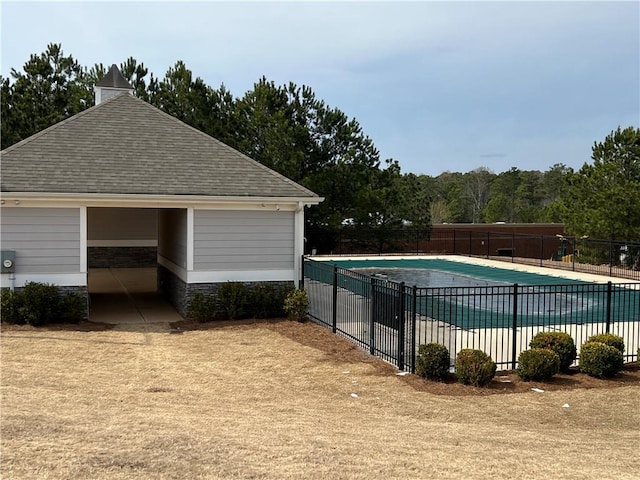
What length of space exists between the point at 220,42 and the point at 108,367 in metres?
9.04

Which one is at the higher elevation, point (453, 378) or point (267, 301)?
point (267, 301)

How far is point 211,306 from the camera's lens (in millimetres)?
13523

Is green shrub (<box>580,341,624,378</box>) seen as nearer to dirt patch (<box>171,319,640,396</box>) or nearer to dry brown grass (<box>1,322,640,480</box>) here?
dirt patch (<box>171,319,640,396</box>)

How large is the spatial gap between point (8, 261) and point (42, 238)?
2.61 feet

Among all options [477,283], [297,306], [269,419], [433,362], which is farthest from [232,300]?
[477,283]

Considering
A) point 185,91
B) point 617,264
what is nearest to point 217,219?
point 185,91

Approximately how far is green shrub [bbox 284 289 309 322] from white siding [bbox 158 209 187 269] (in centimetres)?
255

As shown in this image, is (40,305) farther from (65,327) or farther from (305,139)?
(305,139)

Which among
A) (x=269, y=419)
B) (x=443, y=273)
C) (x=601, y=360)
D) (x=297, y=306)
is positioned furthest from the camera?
(x=443, y=273)

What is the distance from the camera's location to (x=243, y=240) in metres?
14.2

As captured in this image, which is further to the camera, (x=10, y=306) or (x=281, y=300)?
(x=281, y=300)

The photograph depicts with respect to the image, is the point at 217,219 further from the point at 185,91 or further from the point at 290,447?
the point at 185,91

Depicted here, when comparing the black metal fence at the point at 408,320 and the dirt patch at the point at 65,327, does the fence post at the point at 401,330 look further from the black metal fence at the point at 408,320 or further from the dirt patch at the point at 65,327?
the dirt patch at the point at 65,327

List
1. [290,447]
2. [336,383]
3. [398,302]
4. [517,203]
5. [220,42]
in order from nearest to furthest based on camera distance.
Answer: [290,447] < [336,383] < [398,302] < [220,42] < [517,203]
